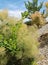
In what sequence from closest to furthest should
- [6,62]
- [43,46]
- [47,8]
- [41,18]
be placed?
[6,62], [43,46], [41,18], [47,8]

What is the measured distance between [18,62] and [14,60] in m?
0.28

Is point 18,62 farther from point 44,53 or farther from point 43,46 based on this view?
point 43,46

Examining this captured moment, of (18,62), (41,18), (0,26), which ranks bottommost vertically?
(18,62)

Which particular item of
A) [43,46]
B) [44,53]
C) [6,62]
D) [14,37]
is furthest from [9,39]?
[43,46]

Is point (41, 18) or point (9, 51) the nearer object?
point (9, 51)

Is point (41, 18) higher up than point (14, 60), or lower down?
higher up

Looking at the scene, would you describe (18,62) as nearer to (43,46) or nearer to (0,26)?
(0,26)

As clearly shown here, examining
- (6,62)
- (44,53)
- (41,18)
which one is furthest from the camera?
(41,18)

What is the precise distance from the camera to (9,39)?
1209 centimetres

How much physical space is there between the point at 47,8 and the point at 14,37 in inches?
973

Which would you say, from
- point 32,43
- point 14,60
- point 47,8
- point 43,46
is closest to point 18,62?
point 14,60

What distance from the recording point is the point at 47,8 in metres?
36.4

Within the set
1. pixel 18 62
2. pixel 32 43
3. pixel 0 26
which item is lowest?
pixel 18 62

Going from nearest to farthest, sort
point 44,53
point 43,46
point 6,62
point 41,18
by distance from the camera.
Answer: point 6,62, point 44,53, point 43,46, point 41,18
